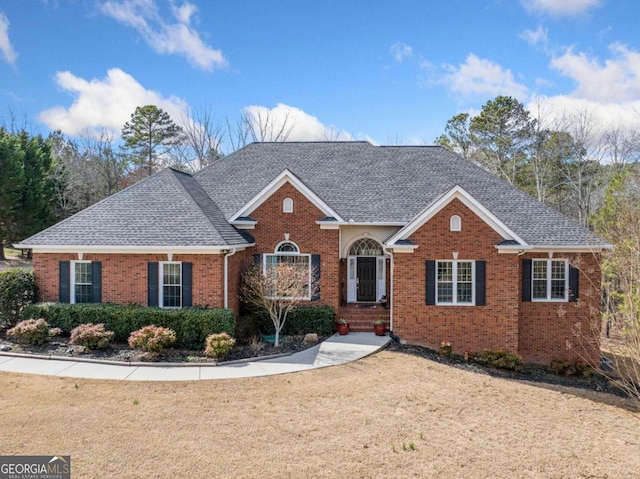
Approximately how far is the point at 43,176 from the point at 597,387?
143 feet

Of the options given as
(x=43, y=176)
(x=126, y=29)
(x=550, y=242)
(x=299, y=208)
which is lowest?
(x=550, y=242)

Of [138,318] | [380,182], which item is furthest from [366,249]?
[138,318]

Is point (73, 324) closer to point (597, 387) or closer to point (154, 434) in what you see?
point (154, 434)

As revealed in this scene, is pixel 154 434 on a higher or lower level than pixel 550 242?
lower

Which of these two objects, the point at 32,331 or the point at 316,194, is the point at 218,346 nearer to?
the point at 32,331

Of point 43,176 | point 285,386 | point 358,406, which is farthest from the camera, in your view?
point 43,176

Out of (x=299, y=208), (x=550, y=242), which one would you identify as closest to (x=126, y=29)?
(x=299, y=208)

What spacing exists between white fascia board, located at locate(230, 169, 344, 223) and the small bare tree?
2.50m

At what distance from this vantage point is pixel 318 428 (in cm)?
826

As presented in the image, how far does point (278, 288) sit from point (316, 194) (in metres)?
4.91

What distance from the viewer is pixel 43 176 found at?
3647 cm

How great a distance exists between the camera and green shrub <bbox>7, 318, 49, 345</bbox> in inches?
514

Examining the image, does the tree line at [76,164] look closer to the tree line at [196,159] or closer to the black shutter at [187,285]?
the tree line at [196,159]
